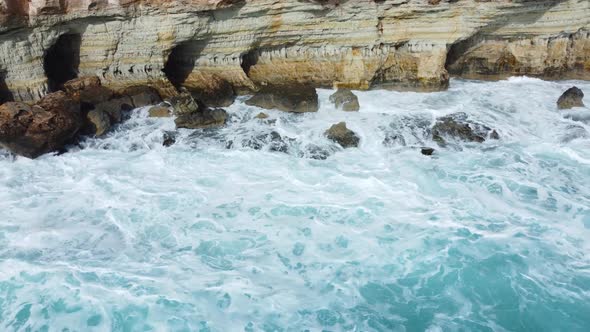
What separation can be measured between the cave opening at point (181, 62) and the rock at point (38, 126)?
3.61m

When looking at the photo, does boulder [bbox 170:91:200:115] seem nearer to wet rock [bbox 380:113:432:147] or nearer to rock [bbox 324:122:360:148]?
rock [bbox 324:122:360:148]

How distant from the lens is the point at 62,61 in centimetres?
1570

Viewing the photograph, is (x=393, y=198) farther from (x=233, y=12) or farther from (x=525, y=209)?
(x=233, y=12)

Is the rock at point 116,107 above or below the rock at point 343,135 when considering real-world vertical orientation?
above

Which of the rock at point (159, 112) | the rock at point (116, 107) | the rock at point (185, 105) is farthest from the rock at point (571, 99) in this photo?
the rock at point (116, 107)

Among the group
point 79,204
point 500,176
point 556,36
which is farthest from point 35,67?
point 556,36

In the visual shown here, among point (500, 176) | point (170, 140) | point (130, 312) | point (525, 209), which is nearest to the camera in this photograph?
point (130, 312)

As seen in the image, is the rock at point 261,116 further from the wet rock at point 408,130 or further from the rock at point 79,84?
the rock at point 79,84

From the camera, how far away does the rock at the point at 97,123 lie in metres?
14.3

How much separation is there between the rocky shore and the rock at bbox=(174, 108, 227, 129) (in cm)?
3

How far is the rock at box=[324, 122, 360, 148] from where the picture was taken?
13484 millimetres

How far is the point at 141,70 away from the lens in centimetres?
1548

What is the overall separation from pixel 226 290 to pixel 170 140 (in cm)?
657

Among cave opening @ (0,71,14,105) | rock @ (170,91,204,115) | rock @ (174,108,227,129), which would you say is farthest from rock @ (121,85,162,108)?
cave opening @ (0,71,14,105)
